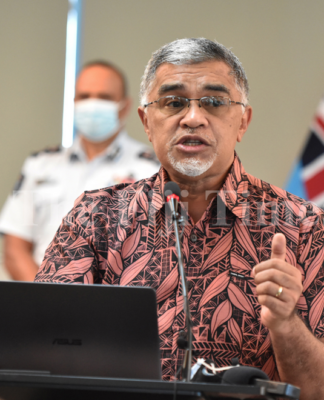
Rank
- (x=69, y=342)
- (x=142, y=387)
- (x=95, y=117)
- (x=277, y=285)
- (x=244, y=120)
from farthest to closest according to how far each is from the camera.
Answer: (x=95, y=117), (x=244, y=120), (x=277, y=285), (x=69, y=342), (x=142, y=387)

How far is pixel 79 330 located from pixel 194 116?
0.91 m

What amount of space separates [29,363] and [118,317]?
0.20 metres

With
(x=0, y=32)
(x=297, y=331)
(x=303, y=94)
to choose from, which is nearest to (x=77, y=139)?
(x=0, y=32)

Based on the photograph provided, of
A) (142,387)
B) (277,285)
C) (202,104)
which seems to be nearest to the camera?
(142,387)

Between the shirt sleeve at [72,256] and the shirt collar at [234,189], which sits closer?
the shirt sleeve at [72,256]

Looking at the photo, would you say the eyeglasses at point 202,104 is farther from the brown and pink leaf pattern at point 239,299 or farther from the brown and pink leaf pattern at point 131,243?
the brown and pink leaf pattern at point 239,299

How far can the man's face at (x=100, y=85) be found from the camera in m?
3.34

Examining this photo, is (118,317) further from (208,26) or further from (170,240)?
(208,26)

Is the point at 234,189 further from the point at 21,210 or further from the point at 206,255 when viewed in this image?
the point at 21,210

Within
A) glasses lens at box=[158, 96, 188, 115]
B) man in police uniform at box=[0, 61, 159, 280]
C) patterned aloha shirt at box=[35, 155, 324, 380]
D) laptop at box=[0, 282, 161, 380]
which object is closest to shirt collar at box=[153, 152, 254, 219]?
patterned aloha shirt at box=[35, 155, 324, 380]

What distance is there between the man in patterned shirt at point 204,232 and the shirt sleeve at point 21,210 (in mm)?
1545

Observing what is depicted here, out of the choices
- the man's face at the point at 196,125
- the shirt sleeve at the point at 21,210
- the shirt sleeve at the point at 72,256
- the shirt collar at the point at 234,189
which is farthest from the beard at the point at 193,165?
the shirt sleeve at the point at 21,210

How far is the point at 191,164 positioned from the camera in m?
1.72

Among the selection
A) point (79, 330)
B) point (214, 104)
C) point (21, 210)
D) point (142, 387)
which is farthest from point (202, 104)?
point (21, 210)
